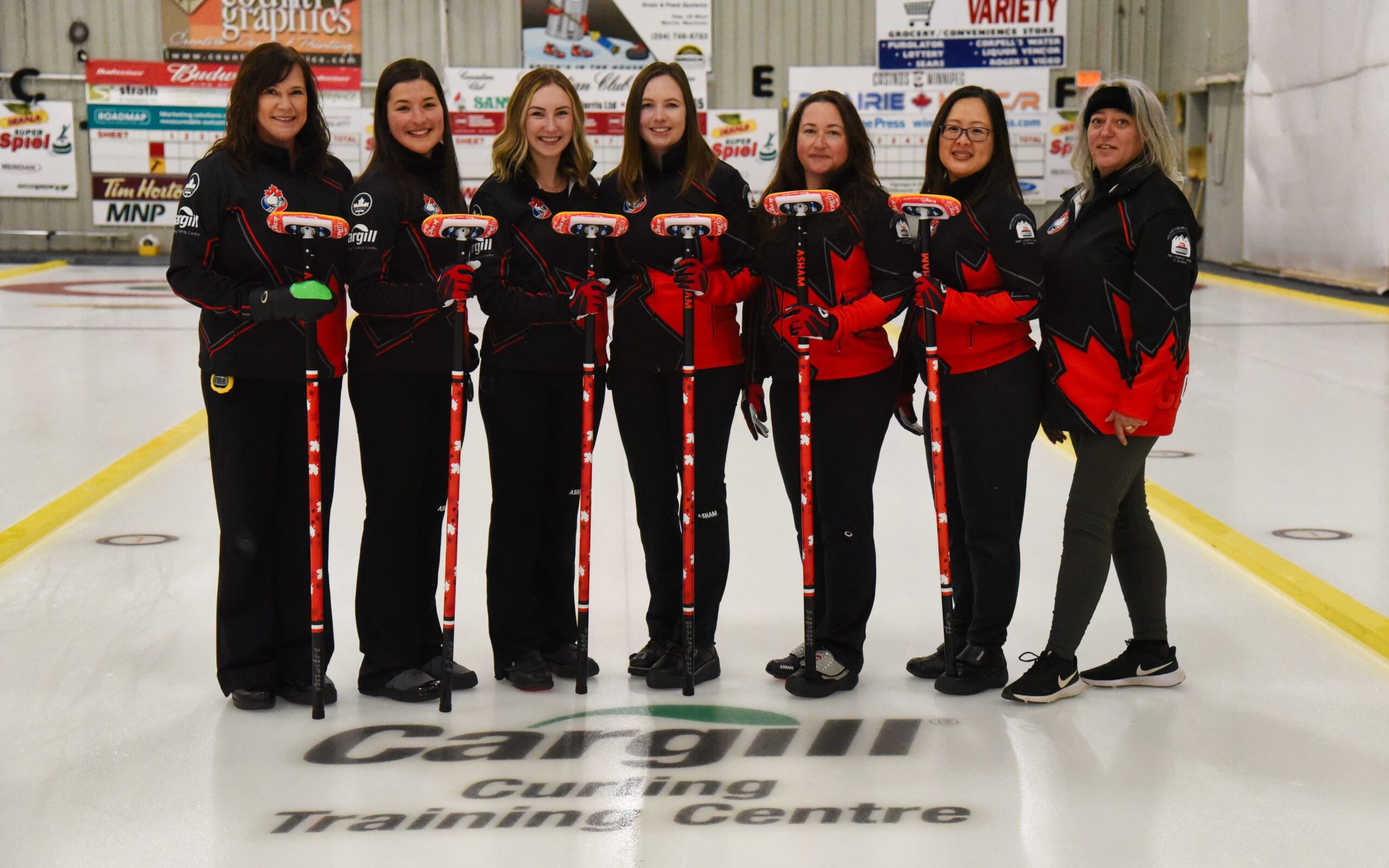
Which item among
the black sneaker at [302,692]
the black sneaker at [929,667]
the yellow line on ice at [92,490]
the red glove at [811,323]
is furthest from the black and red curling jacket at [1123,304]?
the yellow line on ice at [92,490]

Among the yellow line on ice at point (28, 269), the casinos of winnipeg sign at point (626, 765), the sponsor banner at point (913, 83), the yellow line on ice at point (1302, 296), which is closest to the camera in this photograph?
the casinos of winnipeg sign at point (626, 765)

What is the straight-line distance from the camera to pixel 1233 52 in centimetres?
1634

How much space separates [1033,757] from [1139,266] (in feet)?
3.65

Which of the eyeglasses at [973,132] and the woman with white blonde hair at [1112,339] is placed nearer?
the woman with white blonde hair at [1112,339]

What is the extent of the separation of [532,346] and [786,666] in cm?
103

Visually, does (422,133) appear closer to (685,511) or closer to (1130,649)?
(685,511)

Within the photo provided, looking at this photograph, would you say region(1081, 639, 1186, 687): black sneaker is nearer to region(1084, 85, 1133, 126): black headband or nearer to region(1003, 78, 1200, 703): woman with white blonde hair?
region(1003, 78, 1200, 703): woman with white blonde hair

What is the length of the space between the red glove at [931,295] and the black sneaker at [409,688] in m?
1.48

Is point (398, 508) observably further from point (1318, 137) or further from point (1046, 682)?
point (1318, 137)

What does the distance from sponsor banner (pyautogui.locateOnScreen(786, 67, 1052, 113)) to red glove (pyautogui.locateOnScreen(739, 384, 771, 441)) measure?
14.9m

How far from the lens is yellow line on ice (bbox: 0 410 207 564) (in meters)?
4.78

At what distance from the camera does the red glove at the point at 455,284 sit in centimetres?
309

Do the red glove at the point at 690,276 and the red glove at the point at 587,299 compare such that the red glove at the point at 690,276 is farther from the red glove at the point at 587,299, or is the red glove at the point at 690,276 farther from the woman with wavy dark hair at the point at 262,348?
the woman with wavy dark hair at the point at 262,348

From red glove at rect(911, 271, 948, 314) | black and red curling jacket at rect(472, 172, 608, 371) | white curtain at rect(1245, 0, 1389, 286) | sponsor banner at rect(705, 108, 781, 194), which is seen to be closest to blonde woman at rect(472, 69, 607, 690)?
black and red curling jacket at rect(472, 172, 608, 371)
